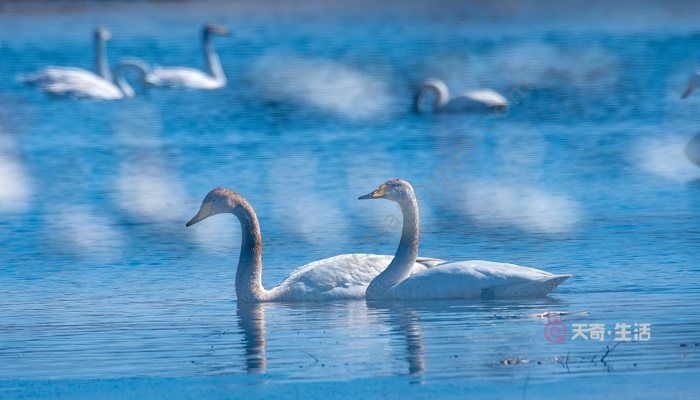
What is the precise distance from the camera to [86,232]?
15898mm

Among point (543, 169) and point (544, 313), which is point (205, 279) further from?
point (543, 169)

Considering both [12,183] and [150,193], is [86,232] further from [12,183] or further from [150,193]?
[12,183]

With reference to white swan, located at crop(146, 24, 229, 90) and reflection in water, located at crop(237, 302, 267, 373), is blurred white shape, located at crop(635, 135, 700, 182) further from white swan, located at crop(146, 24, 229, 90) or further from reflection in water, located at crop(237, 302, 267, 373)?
white swan, located at crop(146, 24, 229, 90)

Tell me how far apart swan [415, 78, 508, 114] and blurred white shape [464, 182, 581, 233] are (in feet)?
31.9

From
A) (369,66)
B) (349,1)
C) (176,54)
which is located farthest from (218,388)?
(349,1)

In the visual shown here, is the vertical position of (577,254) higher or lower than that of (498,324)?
higher

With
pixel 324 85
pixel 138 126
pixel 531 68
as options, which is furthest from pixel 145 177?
pixel 531 68

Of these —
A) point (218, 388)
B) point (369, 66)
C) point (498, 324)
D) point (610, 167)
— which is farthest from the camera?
point (369, 66)

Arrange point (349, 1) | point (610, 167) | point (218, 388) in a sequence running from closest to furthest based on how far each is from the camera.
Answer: point (218, 388) → point (610, 167) → point (349, 1)

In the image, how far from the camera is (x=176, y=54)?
155 ft

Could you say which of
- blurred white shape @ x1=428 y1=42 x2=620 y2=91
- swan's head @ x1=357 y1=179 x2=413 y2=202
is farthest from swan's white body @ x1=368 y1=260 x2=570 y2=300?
blurred white shape @ x1=428 y1=42 x2=620 y2=91

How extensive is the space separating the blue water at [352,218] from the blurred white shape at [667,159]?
10 centimetres

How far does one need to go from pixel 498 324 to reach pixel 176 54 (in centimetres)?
3800

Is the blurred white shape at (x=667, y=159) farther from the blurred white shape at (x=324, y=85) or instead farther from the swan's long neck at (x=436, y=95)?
the blurred white shape at (x=324, y=85)
